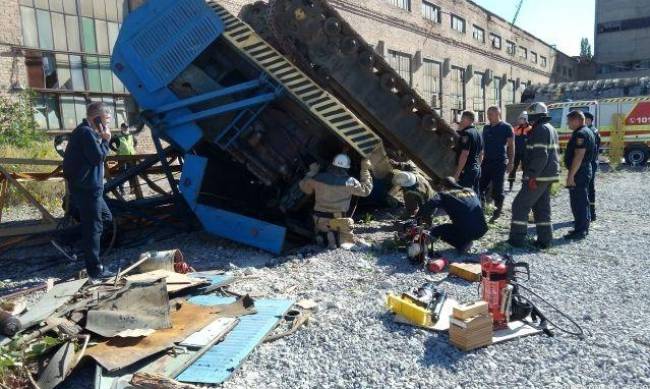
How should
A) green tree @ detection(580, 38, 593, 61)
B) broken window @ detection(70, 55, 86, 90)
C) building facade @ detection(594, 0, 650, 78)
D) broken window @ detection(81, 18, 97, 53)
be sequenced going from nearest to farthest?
1. broken window @ detection(70, 55, 86, 90)
2. broken window @ detection(81, 18, 97, 53)
3. building facade @ detection(594, 0, 650, 78)
4. green tree @ detection(580, 38, 593, 61)

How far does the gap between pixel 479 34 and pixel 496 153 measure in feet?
90.2

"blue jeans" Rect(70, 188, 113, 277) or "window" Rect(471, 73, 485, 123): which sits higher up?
"window" Rect(471, 73, 485, 123)

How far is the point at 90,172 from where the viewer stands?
4.84 metres

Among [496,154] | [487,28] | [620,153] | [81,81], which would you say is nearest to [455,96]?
[487,28]

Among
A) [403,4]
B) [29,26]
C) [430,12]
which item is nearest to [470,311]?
[29,26]

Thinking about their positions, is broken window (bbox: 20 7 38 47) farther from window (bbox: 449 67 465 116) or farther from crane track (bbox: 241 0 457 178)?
window (bbox: 449 67 465 116)

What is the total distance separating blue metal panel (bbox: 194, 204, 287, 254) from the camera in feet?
18.7

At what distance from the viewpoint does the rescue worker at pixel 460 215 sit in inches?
223

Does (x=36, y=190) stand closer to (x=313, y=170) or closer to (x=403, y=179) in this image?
(x=313, y=170)

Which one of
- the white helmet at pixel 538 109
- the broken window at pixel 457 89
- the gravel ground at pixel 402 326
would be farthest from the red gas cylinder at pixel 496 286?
the broken window at pixel 457 89

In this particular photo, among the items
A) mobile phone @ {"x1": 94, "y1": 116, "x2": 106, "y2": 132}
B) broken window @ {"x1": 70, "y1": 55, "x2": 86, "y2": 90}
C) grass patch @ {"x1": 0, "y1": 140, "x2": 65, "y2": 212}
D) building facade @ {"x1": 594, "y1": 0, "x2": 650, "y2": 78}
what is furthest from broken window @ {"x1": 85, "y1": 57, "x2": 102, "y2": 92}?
building facade @ {"x1": 594, "y1": 0, "x2": 650, "y2": 78}

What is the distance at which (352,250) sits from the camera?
5867 mm

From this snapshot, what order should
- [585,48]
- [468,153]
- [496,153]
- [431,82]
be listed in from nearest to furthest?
1. [468,153]
2. [496,153]
3. [431,82]
4. [585,48]

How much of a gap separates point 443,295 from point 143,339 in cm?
236
